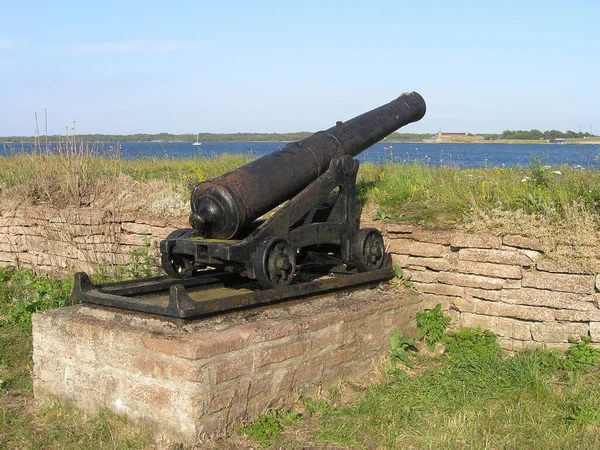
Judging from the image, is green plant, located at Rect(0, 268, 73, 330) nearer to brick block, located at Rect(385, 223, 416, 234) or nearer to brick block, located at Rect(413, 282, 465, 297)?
brick block, located at Rect(385, 223, 416, 234)

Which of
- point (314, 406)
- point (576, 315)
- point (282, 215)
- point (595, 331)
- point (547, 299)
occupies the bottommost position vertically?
point (314, 406)

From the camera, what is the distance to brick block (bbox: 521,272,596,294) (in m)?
5.64

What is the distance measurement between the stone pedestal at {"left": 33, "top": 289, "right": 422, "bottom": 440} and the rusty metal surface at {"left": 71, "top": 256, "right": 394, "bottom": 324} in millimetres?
102

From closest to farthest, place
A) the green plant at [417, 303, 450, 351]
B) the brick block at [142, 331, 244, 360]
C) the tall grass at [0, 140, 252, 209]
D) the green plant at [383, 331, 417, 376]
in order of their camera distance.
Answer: the brick block at [142, 331, 244, 360]
the green plant at [383, 331, 417, 376]
the green plant at [417, 303, 450, 351]
the tall grass at [0, 140, 252, 209]

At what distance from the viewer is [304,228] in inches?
213

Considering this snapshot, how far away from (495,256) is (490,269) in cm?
12

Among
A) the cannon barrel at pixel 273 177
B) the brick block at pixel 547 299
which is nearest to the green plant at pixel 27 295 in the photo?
the cannon barrel at pixel 273 177

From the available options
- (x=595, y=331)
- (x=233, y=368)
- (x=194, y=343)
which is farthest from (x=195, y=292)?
(x=595, y=331)

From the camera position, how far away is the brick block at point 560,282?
564 cm

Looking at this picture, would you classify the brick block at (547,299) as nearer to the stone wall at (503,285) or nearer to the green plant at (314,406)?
the stone wall at (503,285)

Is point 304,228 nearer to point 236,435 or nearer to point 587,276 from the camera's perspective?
point 236,435

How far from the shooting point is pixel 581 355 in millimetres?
5551

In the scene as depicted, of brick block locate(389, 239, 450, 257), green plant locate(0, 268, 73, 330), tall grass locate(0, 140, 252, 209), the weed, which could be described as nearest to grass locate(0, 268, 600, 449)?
brick block locate(389, 239, 450, 257)

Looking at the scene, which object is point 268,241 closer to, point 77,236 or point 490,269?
point 490,269
